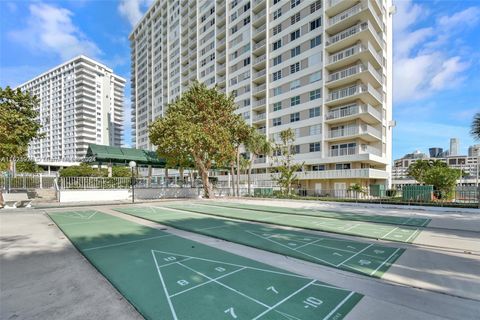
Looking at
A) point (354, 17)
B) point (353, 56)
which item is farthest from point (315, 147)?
point (354, 17)

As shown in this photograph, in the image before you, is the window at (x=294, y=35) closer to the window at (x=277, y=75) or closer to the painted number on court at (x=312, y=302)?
the window at (x=277, y=75)

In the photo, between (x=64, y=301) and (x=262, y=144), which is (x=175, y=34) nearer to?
(x=262, y=144)

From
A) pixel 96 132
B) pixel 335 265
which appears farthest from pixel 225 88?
pixel 96 132

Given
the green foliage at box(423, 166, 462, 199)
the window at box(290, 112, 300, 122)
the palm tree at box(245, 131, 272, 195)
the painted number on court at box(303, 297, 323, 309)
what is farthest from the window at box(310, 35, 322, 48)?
the painted number on court at box(303, 297, 323, 309)

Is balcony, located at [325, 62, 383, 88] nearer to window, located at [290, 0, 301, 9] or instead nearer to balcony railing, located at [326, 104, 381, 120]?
balcony railing, located at [326, 104, 381, 120]

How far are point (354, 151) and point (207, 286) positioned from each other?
118ft

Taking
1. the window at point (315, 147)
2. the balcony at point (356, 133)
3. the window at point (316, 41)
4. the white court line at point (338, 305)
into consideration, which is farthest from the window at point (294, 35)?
the white court line at point (338, 305)

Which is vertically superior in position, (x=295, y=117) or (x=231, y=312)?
(x=295, y=117)

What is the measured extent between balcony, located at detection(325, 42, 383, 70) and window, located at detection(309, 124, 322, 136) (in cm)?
925

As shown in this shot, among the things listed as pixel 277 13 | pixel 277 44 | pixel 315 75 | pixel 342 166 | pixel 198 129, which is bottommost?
pixel 342 166

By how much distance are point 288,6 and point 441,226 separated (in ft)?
150

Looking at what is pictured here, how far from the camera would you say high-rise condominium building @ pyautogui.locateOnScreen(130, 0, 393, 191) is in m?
36.3

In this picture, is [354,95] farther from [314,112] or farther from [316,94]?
[314,112]

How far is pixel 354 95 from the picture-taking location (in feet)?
116
